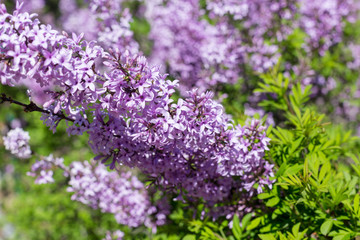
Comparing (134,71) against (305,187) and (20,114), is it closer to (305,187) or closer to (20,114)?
(305,187)

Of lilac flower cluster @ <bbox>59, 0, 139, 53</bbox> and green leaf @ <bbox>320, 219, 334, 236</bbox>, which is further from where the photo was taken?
lilac flower cluster @ <bbox>59, 0, 139, 53</bbox>

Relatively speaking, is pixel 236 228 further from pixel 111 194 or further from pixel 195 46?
pixel 195 46

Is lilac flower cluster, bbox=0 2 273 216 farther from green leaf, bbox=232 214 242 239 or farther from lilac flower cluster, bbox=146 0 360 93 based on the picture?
lilac flower cluster, bbox=146 0 360 93

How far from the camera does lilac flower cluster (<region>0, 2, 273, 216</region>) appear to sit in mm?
1825

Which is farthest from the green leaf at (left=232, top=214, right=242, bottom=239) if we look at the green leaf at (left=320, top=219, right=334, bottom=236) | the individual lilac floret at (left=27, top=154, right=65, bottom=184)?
the individual lilac floret at (left=27, top=154, right=65, bottom=184)

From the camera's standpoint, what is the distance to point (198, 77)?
401 centimetres

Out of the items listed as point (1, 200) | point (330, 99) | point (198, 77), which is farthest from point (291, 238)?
point (1, 200)

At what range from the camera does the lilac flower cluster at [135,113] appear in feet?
5.99

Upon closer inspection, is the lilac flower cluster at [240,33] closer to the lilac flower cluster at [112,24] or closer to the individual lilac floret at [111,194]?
the lilac flower cluster at [112,24]

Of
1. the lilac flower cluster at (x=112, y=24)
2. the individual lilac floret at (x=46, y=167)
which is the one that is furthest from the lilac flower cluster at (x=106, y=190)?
the lilac flower cluster at (x=112, y=24)

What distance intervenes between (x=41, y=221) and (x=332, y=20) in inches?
196

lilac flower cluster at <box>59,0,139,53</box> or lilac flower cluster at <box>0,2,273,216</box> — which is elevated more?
lilac flower cluster at <box>59,0,139,53</box>

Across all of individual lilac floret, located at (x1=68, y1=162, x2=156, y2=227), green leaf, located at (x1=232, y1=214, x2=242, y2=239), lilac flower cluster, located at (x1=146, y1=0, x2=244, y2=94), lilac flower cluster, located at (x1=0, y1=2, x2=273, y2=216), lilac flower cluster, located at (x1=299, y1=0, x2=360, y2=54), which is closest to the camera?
lilac flower cluster, located at (x1=0, y1=2, x2=273, y2=216)

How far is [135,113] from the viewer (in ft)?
6.64
